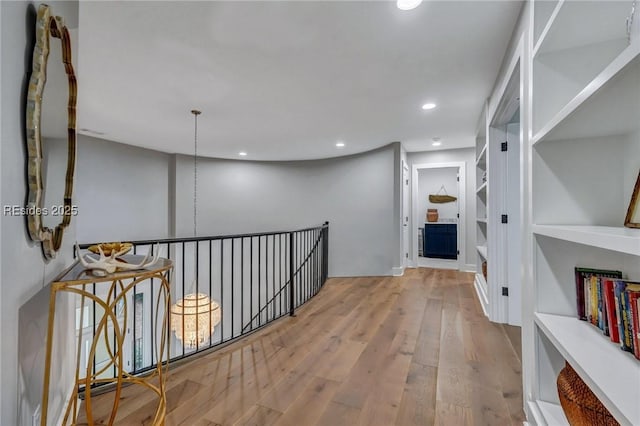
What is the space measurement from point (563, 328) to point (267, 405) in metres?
1.54

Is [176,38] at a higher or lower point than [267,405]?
higher

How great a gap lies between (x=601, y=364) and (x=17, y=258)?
6.31 ft

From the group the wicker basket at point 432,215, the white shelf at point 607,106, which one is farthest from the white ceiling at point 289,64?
the wicker basket at point 432,215

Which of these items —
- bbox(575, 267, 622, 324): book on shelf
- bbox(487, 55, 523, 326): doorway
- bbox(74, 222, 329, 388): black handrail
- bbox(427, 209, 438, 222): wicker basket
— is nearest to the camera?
bbox(575, 267, 622, 324): book on shelf

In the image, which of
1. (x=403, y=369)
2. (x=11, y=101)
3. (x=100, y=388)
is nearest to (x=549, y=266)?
(x=403, y=369)

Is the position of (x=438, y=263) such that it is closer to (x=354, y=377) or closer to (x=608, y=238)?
(x=354, y=377)

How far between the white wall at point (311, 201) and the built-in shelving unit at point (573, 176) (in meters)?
3.55

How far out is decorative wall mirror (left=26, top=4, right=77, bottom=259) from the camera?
92cm

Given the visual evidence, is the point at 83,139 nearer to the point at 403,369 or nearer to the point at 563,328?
the point at 403,369

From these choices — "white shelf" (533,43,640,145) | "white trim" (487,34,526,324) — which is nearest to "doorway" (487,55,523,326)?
"white trim" (487,34,526,324)

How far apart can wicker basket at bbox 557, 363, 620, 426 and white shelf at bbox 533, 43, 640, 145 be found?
1.01 meters

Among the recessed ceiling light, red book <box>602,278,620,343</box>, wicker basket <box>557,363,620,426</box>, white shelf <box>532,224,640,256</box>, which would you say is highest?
the recessed ceiling light

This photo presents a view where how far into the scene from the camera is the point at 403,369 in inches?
76.1

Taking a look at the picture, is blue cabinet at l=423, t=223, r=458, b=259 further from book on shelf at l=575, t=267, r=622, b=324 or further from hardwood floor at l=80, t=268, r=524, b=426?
book on shelf at l=575, t=267, r=622, b=324
